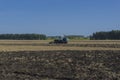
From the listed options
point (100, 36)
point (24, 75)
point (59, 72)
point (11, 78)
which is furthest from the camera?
point (100, 36)

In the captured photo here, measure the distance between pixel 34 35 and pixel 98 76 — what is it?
170m

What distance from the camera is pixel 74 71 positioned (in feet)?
65.7

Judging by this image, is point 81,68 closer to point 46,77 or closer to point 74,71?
point 74,71

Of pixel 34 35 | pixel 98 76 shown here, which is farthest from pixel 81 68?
pixel 34 35

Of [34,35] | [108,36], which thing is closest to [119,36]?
[108,36]

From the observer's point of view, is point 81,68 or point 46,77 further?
point 81,68

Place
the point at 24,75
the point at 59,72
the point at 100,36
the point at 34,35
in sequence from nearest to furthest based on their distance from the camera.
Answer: the point at 24,75
the point at 59,72
the point at 100,36
the point at 34,35

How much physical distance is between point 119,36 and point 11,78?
13542cm

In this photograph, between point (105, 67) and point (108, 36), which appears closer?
point (105, 67)

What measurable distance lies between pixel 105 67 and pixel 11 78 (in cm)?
701

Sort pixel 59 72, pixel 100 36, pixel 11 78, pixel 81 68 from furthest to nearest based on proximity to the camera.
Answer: pixel 100 36
pixel 81 68
pixel 59 72
pixel 11 78

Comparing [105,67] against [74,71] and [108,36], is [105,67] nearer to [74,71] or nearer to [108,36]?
[74,71]

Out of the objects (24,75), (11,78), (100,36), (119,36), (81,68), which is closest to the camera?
(11,78)

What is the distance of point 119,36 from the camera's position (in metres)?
150
